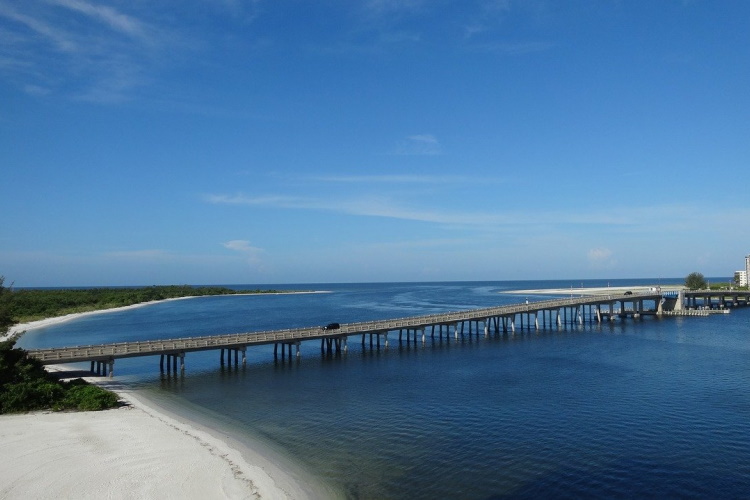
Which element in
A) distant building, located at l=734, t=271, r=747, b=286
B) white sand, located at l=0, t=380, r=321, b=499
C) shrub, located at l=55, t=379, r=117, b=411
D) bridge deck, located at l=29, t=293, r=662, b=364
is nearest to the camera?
white sand, located at l=0, t=380, r=321, b=499

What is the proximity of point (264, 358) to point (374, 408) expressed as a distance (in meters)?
24.3

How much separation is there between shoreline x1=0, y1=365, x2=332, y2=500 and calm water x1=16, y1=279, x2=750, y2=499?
6.28 feet

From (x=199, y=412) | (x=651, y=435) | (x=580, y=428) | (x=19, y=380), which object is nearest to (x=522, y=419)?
(x=580, y=428)

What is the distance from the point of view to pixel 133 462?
21766 mm

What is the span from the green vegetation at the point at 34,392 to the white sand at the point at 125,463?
4.91 feet

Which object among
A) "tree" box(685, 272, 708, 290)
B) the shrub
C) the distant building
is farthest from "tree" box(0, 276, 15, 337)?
the distant building

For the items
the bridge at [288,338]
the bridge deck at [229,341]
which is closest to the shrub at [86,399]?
the bridge at [288,338]

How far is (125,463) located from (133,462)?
0.97 ft

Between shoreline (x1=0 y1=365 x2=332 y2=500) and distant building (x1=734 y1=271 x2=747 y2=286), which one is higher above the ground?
distant building (x1=734 y1=271 x2=747 y2=286)

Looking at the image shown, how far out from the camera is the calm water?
20984 millimetres

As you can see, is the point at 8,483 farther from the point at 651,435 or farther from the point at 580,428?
the point at 651,435

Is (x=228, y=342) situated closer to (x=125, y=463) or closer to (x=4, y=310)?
(x=4, y=310)

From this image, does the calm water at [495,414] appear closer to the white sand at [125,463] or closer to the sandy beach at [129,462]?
the sandy beach at [129,462]

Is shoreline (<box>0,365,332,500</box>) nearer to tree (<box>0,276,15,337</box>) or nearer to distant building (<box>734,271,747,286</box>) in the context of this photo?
tree (<box>0,276,15,337</box>)
